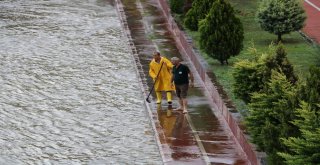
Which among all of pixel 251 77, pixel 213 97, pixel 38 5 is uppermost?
pixel 251 77

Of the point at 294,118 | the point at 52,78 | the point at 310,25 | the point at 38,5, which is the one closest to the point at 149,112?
the point at 52,78

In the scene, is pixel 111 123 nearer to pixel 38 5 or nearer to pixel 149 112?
pixel 149 112

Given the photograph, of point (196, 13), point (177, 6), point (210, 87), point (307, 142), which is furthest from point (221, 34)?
point (307, 142)

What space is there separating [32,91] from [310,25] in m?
12.4

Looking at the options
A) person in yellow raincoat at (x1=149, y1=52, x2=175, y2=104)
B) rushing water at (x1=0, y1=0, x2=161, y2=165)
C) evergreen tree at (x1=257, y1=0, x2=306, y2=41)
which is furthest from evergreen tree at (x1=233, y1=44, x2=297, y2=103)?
evergreen tree at (x1=257, y1=0, x2=306, y2=41)

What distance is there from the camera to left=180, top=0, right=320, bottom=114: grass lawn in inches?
950

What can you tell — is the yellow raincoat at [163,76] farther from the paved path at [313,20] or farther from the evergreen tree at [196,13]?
the paved path at [313,20]

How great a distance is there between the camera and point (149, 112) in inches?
849

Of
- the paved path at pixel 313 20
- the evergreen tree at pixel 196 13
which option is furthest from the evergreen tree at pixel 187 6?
the paved path at pixel 313 20

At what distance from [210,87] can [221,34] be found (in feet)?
13.5

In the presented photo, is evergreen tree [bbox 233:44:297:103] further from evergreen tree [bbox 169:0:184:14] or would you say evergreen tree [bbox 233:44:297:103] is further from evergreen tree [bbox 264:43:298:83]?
evergreen tree [bbox 169:0:184:14]

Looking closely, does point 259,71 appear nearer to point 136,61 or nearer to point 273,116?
point 273,116

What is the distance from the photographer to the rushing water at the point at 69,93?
1903 cm

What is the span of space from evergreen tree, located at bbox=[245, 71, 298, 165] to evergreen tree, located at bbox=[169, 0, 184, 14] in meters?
16.0
